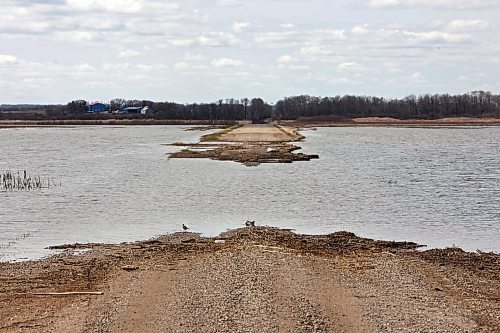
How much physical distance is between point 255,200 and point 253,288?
56.7 ft

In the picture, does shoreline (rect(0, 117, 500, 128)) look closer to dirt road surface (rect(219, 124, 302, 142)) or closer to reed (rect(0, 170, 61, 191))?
dirt road surface (rect(219, 124, 302, 142))

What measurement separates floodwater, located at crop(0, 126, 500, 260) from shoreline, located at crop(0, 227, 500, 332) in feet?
8.38

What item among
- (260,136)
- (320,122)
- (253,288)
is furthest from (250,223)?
(320,122)

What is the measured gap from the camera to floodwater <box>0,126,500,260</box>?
23.5m

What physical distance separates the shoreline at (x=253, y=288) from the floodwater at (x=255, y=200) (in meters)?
2.55

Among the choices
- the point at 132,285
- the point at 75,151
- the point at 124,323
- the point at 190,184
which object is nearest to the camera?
the point at 124,323

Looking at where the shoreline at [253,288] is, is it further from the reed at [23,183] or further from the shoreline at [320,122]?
the shoreline at [320,122]

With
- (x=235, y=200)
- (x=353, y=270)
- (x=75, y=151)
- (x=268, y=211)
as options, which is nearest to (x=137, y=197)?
(x=235, y=200)

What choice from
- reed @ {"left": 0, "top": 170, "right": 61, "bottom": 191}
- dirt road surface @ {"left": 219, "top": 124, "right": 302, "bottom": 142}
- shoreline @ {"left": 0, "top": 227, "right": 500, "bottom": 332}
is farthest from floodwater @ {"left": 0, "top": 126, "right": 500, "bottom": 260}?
dirt road surface @ {"left": 219, "top": 124, "right": 302, "bottom": 142}

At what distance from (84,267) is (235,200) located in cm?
1465

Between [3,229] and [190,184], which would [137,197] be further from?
[3,229]

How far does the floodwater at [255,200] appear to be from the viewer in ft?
77.0

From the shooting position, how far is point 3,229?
79.0 feet

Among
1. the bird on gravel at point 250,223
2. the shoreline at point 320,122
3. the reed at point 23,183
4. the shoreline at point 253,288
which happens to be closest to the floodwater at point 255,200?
the bird on gravel at point 250,223
